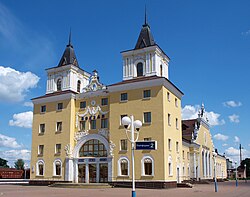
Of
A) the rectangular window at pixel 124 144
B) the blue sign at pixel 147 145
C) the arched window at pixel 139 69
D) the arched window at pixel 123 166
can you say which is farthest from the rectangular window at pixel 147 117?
the blue sign at pixel 147 145

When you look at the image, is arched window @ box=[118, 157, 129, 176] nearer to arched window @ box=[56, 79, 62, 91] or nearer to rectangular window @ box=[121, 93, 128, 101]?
rectangular window @ box=[121, 93, 128, 101]

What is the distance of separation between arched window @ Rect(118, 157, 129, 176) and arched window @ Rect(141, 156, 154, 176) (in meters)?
2.27

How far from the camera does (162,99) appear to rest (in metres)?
38.0

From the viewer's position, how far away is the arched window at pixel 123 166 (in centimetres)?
3909

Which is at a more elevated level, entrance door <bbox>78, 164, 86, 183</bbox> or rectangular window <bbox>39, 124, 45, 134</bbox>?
rectangular window <bbox>39, 124, 45, 134</bbox>

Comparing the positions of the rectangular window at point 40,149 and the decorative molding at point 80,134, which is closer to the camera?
the decorative molding at point 80,134

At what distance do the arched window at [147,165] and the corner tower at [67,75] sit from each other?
1646cm

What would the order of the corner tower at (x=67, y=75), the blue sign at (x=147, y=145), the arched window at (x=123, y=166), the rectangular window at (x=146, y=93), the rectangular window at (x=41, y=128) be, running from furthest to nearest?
the corner tower at (x=67, y=75) < the rectangular window at (x=41, y=128) < the rectangular window at (x=146, y=93) < the arched window at (x=123, y=166) < the blue sign at (x=147, y=145)

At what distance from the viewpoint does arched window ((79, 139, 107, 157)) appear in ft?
139

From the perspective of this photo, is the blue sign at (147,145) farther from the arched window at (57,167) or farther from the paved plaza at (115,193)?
the arched window at (57,167)

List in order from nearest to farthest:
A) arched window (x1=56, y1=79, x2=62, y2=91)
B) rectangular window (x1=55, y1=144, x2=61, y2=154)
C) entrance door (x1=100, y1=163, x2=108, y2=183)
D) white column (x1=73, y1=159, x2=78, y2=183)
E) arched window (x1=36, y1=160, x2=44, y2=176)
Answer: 1. entrance door (x1=100, y1=163, x2=108, y2=183)
2. white column (x1=73, y1=159, x2=78, y2=183)
3. rectangular window (x1=55, y1=144, x2=61, y2=154)
4. arched window (x1=36, y1=160, x2=44, y2=176)
5. arched window (x1=56, y1=79, x2=62, y2=91)

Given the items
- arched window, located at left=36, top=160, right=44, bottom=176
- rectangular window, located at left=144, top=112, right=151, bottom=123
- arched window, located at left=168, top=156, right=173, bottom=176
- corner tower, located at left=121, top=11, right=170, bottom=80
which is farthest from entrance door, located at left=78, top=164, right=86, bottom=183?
corner tower, located at left=121, top=11, right=170, bottom=80

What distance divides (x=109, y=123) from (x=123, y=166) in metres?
5.66

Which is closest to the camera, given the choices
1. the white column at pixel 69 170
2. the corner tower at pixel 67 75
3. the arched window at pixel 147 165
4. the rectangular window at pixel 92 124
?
the arched window at pixel 147 165
